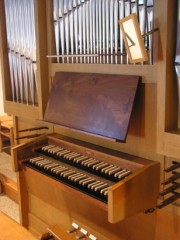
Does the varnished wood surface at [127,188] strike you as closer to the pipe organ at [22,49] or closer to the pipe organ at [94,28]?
the pipe organ at [94,28]

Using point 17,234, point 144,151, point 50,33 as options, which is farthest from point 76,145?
point 50,33

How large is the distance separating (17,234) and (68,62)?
4.04 ft

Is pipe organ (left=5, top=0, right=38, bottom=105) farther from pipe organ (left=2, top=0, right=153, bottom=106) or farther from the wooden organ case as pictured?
the wooden organ case

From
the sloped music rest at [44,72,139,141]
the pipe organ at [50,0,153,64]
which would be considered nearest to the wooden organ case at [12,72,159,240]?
the sloped music rest at [44,72,139,141]

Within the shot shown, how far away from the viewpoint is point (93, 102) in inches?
81.5

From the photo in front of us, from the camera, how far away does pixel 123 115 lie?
186 cm

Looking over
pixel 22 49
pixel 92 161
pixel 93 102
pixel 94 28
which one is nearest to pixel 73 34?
pixel 94 28

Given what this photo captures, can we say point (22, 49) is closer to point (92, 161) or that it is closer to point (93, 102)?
point (93, 102)

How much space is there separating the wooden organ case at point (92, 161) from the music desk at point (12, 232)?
1.11ft

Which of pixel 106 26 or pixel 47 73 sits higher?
pixel 106 26

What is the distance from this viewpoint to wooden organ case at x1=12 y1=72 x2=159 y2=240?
1.77m

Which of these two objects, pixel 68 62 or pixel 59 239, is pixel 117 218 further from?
pixel 68 62

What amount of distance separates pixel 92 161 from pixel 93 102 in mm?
381

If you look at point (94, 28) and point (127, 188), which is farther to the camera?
point (94, 28)
